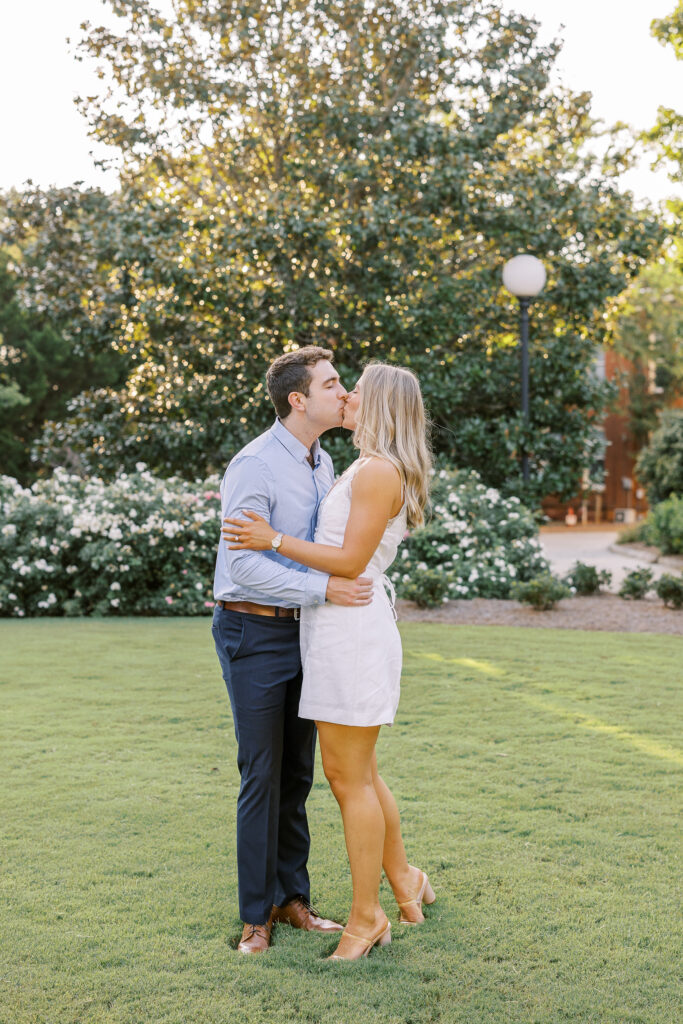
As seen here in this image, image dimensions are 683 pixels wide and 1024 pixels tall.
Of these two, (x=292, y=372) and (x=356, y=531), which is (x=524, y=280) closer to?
(x=292, y=372)

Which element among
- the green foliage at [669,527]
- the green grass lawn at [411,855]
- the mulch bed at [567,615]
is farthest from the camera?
the green foliage at [669,527]

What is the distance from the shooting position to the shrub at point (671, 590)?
10195mm

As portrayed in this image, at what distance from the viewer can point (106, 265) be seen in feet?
50.1

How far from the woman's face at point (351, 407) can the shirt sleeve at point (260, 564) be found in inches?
12.8

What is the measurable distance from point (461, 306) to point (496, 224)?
4.20ft

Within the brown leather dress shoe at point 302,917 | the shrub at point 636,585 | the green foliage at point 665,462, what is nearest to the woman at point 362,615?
the brown leather dress shoe at point 302,917

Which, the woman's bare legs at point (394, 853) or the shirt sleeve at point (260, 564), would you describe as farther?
the woman's bare legs at point (394, 853)

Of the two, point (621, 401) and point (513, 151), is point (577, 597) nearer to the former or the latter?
point (513, 151)

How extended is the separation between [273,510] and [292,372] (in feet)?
1.54

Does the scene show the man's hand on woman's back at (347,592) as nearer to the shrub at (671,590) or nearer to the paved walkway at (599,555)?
the shrub at (671,590)

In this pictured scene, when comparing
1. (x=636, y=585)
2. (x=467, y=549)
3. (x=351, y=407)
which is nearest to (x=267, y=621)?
(x=351, y=407)

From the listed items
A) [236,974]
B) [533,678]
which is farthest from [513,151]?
[236,974]

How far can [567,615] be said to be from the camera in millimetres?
10086

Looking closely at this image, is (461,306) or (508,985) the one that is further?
(461,306)
